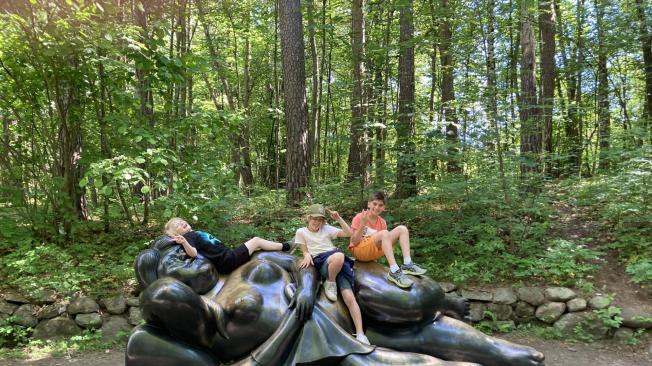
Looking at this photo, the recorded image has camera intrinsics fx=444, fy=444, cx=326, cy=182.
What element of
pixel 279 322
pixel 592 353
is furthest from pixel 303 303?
pixel 592 353

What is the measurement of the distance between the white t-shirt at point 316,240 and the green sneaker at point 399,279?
0.51 meters

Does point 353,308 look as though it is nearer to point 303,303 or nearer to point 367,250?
point 303,303

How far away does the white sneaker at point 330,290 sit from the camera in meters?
3.04

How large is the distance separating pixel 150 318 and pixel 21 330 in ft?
14.2

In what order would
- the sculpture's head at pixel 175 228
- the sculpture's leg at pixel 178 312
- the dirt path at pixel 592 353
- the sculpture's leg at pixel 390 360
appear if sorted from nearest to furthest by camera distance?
the sculpture's leg at pixel 178 312
the sculpture's leg at pixel 390 360
the sculpture's head at pixel 175 228
the dirt path at pixel 592 353

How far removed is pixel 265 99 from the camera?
17.4 meters

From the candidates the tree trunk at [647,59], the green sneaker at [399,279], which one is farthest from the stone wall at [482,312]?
the tree trunk at [647,59]

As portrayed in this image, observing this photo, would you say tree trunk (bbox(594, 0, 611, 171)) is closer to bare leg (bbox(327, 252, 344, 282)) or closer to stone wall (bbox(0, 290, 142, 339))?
bare leg (bbox(327, 252, 344, 282))

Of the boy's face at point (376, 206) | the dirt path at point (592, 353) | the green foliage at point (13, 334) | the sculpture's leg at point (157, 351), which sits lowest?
the dirt path at point (592, 353)

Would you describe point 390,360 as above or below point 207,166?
below

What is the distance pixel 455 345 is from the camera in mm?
2990

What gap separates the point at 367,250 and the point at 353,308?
1.87 ft

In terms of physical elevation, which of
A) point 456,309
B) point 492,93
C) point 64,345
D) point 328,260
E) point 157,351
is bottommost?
point 64,345

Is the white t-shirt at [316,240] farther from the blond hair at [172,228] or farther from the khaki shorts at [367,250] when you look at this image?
the blond hair at [172,228]
